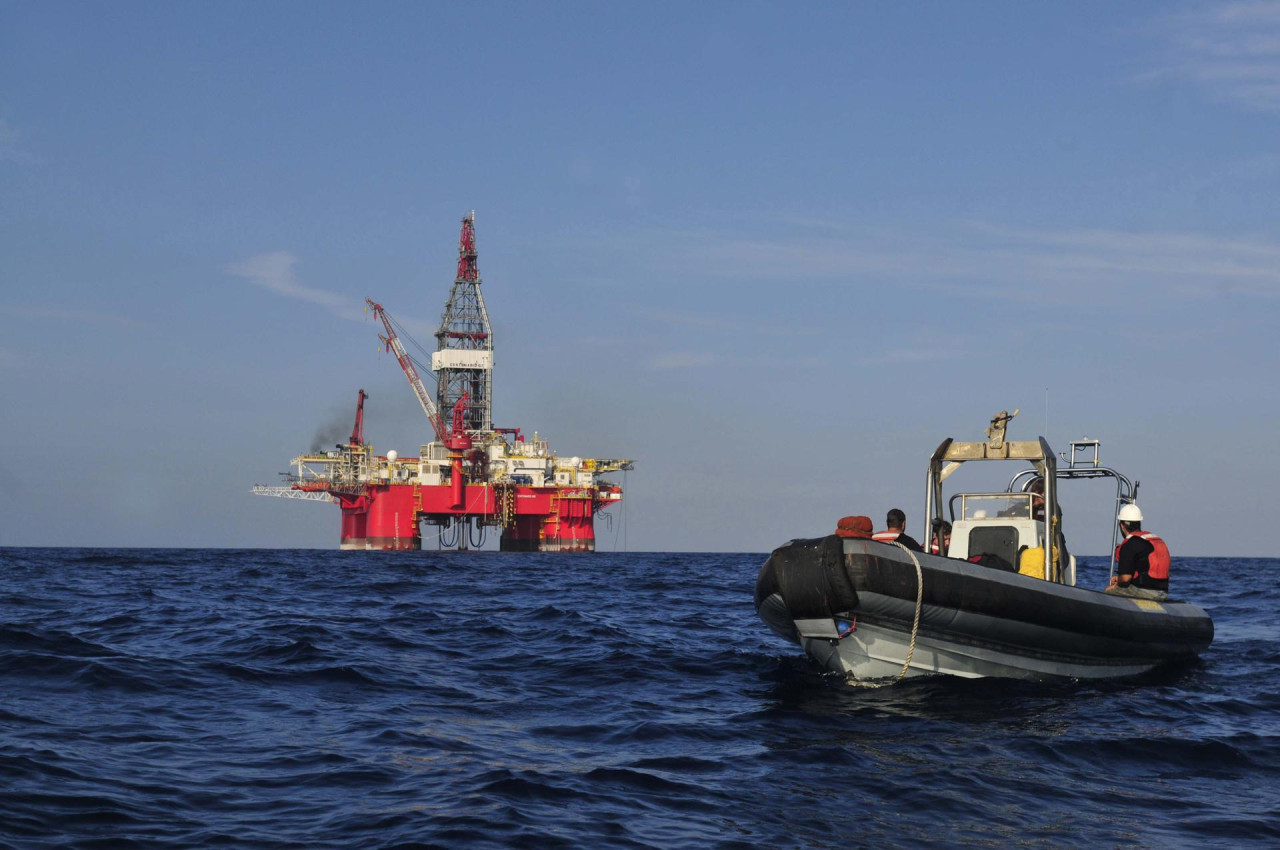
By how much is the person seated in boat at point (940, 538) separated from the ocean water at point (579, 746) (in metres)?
2.29

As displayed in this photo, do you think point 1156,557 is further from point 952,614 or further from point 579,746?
point 579,746

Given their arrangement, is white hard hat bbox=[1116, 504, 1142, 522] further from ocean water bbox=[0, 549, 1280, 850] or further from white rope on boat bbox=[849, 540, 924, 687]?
white rope on boat bbox=[849, 540, 924, 687]

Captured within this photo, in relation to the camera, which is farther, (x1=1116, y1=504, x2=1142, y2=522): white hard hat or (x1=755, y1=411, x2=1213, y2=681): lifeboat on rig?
(x1=1116, y1=504, x2=1142, y2=522): white hard hat

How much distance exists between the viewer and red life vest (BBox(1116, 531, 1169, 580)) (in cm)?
1516

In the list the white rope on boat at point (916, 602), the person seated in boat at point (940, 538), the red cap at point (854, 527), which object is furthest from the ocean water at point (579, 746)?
the person seated in boat at point (940, 538)

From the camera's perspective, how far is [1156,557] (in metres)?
15.2

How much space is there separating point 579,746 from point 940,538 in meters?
7.22

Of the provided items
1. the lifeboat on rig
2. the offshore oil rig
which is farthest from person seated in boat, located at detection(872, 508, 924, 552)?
the offshore oil rig

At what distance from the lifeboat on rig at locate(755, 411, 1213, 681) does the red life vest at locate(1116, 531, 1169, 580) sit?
0.48 m

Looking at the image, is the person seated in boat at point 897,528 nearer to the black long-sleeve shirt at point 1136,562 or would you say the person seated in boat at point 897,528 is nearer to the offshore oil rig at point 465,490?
the black long-sleeve shirt at point 1136,562

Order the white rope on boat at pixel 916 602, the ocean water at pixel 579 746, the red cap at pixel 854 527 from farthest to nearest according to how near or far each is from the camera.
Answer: the red cap at pixel 854 527
the white rope on boat at pixel 916 602
the ocean water at pixel 579 746

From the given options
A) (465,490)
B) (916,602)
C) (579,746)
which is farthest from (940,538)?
(465,490)

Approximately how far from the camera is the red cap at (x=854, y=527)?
1232 centimetres

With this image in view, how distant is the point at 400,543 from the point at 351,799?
7756cm
